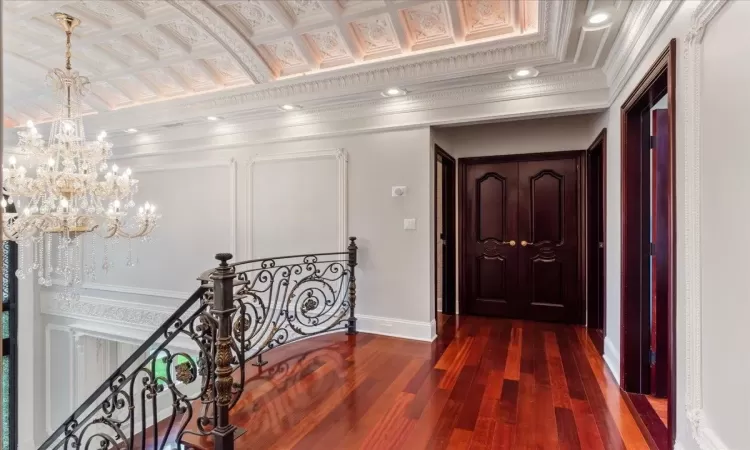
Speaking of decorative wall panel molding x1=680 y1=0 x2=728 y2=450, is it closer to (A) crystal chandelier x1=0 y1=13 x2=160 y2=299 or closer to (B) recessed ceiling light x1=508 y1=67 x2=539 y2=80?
(B) recessed ceiling light x1=508 y1=67 x2=539 y2=80

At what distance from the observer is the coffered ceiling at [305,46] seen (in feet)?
10.4

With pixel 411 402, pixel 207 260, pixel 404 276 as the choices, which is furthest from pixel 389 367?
pixel 207 260

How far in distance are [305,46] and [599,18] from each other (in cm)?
249

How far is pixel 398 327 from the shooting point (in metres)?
4.11

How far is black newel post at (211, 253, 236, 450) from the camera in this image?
220cm

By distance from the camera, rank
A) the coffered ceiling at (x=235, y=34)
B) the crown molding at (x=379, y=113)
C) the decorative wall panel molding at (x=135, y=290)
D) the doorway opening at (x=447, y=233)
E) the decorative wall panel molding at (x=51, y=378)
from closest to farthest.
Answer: the coffered ceiling at (x=235, y=34) < the crown molding at (x=379, y=113) < the doorway opening at (x=447, y=233) < the decorative wall panel molding at (x=135, y=290) < the decorative wall panel molding at (x=51, y=378)

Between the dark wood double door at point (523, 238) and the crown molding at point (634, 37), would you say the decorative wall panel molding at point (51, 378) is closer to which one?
the dark wood double door at point (523, 238)

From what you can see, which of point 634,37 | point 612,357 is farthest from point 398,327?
point 634,37

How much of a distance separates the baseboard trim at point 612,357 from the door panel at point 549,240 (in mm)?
1198

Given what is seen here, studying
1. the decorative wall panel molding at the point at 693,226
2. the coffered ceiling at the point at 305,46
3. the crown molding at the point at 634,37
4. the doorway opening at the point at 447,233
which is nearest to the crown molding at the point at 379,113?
the coffered ceiling at the point at 305,46

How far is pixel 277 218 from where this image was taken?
4.78 m

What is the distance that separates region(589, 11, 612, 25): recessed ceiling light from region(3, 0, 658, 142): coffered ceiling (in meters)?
0.05

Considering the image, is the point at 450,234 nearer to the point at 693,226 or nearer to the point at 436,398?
A: the point at 436,398

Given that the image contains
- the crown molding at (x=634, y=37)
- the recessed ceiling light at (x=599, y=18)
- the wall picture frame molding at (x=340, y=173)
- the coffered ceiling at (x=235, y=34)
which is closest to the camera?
the crown molding at (x=634, y=37)
